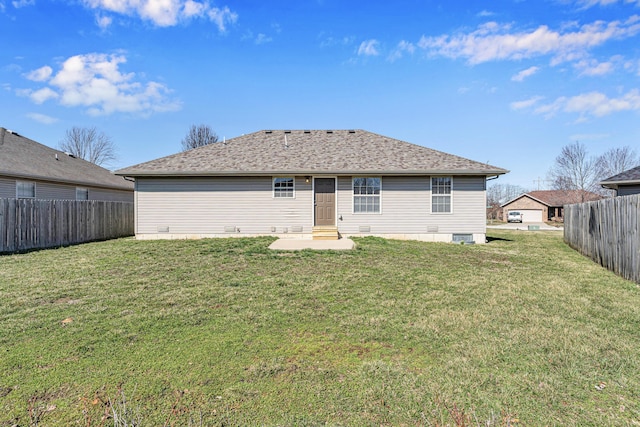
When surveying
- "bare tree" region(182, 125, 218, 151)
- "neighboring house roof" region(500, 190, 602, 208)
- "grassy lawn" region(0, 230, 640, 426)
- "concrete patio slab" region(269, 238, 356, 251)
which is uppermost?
"bare tree" region(182, 125, 218, 151)

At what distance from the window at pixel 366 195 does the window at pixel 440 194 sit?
2231 mm

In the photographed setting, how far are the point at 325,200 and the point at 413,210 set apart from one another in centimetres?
361

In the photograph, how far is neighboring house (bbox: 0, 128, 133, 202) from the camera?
12675mm

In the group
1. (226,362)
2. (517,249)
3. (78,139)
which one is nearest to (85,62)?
(226,362)

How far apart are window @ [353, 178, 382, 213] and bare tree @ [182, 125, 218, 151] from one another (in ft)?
93.5

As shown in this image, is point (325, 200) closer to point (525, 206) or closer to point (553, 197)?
point (525, 206)

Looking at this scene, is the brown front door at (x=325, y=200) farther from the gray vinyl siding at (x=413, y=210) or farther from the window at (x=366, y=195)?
the window at (x=366, y=195)

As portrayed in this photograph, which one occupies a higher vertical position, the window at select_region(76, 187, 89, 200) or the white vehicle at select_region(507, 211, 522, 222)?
the window at select_region(76, 187, 89, 200)

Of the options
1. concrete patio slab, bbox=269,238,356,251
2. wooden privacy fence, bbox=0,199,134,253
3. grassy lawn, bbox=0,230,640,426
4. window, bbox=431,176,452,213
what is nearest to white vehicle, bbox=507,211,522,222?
window, bbox=431,176,452,213

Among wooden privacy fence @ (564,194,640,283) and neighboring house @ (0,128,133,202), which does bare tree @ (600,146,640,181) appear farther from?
neighboring house @ (0,128,133,202)

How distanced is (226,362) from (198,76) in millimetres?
13651

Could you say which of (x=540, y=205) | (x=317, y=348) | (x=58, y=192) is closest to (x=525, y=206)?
(x=540, y=205)

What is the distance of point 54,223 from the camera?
11.1 m

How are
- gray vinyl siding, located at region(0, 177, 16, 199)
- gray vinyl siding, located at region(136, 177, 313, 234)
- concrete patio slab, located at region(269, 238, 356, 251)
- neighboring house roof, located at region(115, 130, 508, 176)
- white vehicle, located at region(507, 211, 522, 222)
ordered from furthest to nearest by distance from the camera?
1. white vehicle, located at region(507, 211, 522, 222)
2. gray vinyl siding, located at region(136, 177, 313, 234)
3. gray vinyl siding, located at region(0, 177, 16, 199)
4. neighboring house roof, located at region(115, 130, 508, 176)
5. concrete patio slab, located at region(269, 238, 356, 251)
